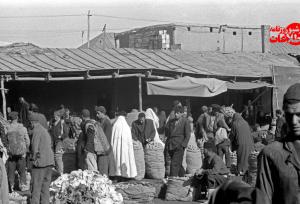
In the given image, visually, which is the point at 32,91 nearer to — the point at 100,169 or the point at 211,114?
the point at 211,114

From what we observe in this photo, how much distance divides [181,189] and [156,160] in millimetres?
2944

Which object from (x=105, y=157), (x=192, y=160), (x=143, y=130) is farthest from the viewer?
(x=192, y=160)

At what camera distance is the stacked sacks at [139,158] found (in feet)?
51.0

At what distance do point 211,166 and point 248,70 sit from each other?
1396 centimetres

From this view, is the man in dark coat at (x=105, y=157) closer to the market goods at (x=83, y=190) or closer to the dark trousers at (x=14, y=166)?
the dark trousers at (x=14, y=166)

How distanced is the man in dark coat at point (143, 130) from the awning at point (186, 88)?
417 centimetres

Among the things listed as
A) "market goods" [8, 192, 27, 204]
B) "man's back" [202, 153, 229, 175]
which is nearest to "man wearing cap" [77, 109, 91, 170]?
"market goods" [8, 192, 27, 204]

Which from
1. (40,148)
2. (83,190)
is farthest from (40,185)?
(83,190)

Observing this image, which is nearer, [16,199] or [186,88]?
[16,199]

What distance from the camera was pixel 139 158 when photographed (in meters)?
15.6

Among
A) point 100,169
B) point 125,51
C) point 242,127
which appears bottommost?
point 100,169

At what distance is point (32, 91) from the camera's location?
22.8 meters

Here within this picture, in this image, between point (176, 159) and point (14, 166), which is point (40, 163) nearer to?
point (14, 166)

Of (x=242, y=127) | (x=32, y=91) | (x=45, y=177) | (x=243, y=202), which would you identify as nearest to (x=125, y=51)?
(x=32, y=91)
